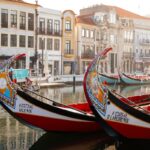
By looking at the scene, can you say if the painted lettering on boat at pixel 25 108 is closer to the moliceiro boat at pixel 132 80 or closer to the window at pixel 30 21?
the moliceiro boat at pixel 132 80

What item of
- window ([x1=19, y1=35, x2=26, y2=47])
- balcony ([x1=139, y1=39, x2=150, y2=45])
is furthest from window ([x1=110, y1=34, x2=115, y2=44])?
window ([x1=19, y1=35, x2=26, y2=47])

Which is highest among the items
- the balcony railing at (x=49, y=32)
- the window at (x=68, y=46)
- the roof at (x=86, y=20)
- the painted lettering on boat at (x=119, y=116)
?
the roof at (x=86, y=20)

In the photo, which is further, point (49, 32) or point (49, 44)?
point (49, 44)

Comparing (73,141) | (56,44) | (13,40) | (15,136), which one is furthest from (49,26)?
(73,141)

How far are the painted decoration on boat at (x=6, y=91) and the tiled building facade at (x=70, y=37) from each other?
16182 mm

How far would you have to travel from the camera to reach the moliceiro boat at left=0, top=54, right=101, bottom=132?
1120 centimetres

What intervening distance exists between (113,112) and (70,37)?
1314 inches

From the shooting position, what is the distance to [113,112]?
1004cm

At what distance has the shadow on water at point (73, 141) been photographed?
10773mm

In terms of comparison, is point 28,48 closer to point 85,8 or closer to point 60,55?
point 60,55

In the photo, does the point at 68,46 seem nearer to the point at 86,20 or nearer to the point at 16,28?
the point at 86,20

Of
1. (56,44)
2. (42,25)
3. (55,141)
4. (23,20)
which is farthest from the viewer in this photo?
(56,44)

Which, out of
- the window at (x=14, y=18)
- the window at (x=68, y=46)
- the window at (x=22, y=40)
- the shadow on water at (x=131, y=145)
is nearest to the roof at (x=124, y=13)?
the window at (x=68, y=46)

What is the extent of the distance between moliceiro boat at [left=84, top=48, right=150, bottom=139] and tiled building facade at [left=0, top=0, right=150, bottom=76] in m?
18.0
